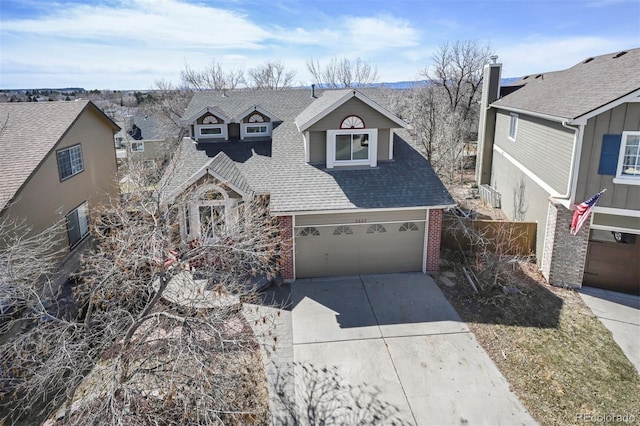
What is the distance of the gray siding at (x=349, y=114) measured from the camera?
15.3m

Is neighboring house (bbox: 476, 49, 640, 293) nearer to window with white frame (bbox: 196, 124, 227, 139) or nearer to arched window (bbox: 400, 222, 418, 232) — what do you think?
arched window (bbox: 400, 222, 418, 232)

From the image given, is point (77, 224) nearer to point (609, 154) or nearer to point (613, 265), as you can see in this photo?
point (609, 154)

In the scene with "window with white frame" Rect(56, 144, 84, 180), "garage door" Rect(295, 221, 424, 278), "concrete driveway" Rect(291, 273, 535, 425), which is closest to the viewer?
"concrete driveway" Rect(291, 273, 535, 425)

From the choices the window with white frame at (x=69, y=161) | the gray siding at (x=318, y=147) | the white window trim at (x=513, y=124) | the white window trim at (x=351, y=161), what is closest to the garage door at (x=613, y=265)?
the white window trim at (x=513, y=124)

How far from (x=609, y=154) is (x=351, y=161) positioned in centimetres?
830

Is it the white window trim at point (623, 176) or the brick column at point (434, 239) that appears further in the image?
the brick column at point (434, 239)

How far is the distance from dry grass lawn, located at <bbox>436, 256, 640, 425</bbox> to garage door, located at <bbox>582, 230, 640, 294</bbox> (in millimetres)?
1132

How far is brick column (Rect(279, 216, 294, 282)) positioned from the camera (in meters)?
14.1

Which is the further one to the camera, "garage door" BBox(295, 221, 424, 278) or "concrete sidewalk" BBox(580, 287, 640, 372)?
"garage door" BBox(295, 221, 424, 278)

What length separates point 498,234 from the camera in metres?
16.0

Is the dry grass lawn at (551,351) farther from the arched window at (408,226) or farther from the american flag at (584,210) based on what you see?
the american flag at (584,210)

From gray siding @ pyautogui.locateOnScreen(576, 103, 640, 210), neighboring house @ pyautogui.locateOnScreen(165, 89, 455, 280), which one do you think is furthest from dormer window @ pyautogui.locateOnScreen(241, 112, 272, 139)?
gray siding @ pyautogui.locateOnScreen(576, 103, 640, 210)

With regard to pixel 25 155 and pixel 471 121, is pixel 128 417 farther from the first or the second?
pixel 471 121

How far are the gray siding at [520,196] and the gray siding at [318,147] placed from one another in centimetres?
838
